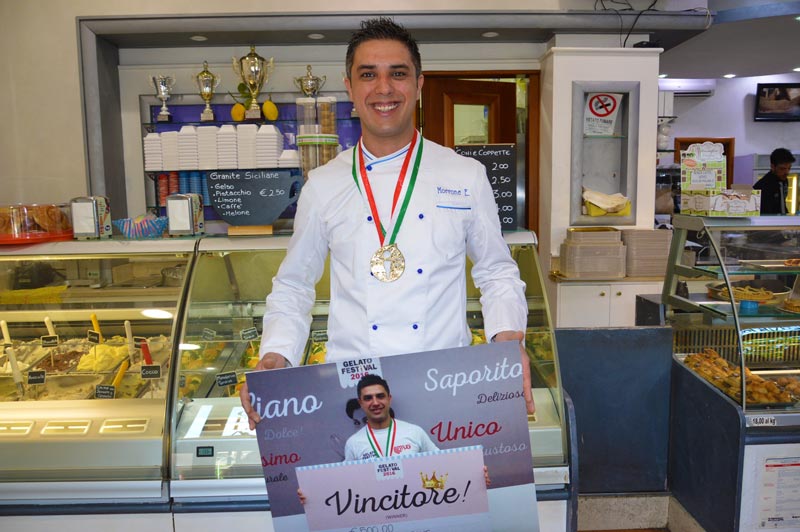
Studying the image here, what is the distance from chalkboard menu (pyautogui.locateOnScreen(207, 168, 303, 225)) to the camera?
230 centimetres

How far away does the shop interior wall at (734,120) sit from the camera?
9906mm

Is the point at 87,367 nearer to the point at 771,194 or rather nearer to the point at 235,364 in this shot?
the point at 235,364

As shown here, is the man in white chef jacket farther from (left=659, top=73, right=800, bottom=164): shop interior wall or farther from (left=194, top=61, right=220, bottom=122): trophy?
(left=659, top=73, right=800, bottom=164): shop interior wall

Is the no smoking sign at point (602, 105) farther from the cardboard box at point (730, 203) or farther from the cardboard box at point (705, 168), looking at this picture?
the cardboard box at point (730, 203)

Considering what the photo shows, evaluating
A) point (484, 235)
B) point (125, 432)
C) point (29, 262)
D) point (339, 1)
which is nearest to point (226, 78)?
point (339, 1)

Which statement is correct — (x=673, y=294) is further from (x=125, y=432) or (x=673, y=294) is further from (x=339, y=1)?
(x=339, y=1)

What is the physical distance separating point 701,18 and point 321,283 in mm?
4032

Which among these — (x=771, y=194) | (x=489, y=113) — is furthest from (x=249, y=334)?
(x=771, y=194)

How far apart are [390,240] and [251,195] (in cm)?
90

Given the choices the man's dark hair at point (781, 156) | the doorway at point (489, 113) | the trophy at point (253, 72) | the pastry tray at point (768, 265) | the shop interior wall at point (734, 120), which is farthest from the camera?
the shop interior wall at point (734, 120)

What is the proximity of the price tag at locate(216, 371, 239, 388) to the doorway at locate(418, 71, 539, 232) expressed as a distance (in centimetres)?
347

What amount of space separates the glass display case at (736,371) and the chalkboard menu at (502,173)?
2.51ft

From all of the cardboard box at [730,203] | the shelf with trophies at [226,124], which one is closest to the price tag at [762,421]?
the cardboard box at [730,203]

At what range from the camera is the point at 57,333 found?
97.9 inches
